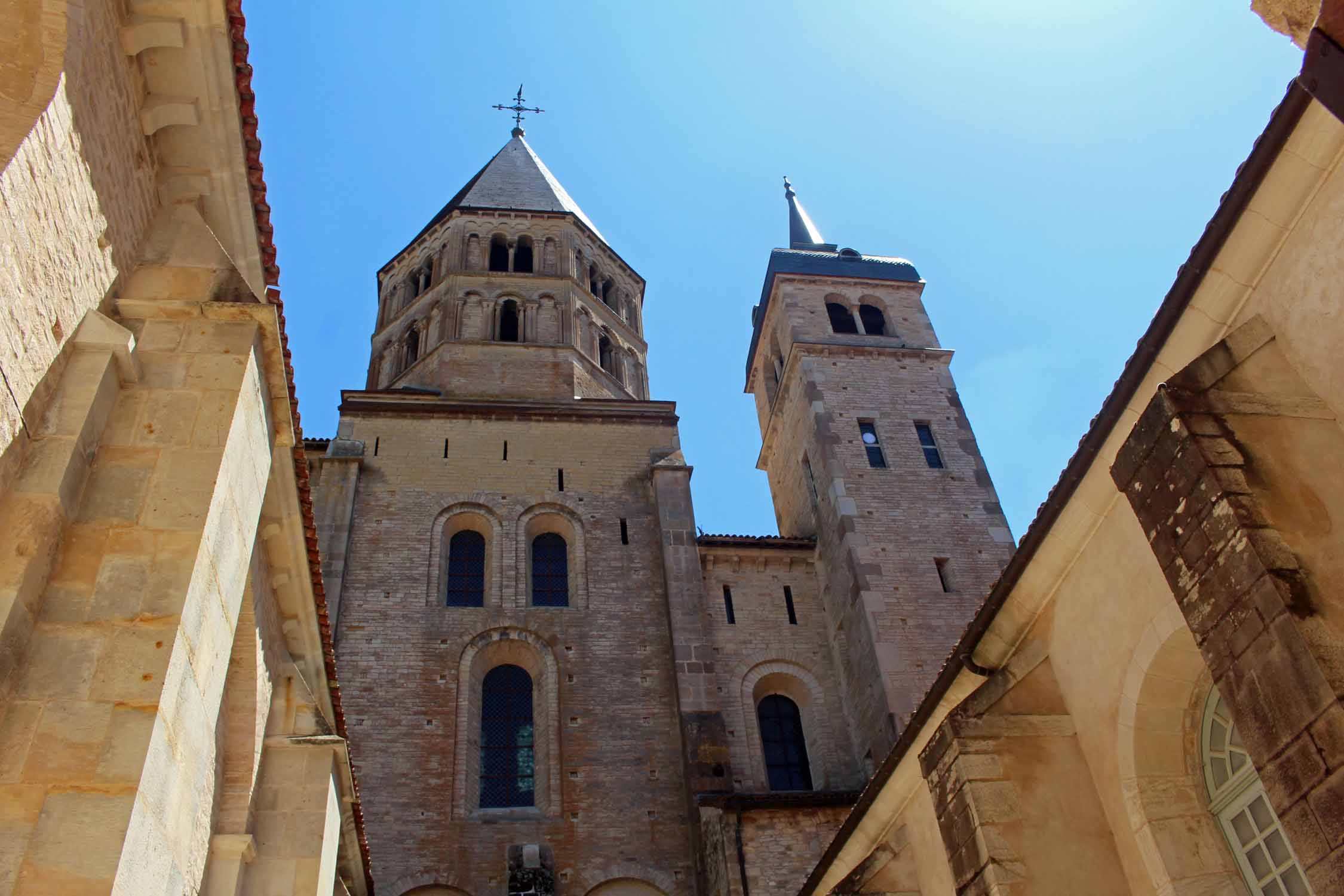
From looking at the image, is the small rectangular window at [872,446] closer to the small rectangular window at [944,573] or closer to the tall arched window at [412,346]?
the small rectangular window at [944,573]

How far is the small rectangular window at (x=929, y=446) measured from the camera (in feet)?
68.2

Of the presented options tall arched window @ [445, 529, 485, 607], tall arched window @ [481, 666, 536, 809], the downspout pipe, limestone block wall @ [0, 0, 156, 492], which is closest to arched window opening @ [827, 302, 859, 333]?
tall arched window @ [445, 529, 485, 607]

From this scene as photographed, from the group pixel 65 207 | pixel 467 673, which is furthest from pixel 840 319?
pixel 65 207

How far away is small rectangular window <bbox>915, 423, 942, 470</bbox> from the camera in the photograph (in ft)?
68.2

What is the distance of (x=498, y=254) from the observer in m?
26.5

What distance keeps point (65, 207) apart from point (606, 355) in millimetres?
20330

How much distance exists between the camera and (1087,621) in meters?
7.57

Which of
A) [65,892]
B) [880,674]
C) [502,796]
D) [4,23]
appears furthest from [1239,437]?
[502,796]

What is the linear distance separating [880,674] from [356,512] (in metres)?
9.44

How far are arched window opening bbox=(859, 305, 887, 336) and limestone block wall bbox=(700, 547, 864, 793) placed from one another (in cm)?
707

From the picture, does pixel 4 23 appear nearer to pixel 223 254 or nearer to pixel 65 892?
pixel 223 254

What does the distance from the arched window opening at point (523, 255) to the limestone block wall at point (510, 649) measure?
6.73 metres

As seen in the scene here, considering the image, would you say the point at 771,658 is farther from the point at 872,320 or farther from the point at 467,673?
the point at 872,320

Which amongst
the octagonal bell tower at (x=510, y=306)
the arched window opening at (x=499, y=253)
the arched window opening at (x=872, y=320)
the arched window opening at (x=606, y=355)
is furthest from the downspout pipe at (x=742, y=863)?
the arched window opening at (x=499, y=253)
